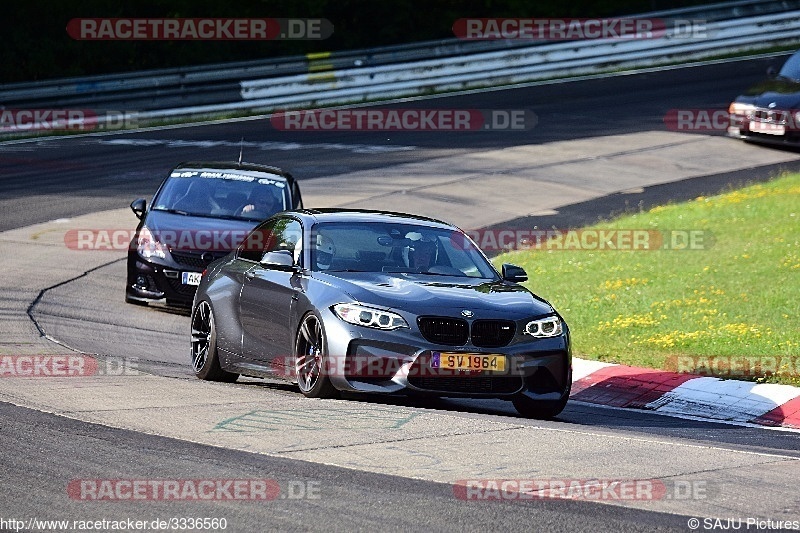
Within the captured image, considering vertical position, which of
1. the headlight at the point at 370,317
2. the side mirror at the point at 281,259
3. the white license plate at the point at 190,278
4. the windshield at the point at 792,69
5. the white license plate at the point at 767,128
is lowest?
the white license plate at the point at 190,278

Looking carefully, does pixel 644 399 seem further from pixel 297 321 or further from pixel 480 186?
pixel 480 186

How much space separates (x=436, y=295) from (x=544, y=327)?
0.79 metres

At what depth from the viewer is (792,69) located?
27.7 m

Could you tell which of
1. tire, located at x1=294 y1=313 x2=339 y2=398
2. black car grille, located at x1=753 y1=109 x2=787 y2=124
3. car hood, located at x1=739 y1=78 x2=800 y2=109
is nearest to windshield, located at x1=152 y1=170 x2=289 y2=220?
tire, located at x1=294 y1=313 x2=339 y2=398

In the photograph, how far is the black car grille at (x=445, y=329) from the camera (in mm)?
10070

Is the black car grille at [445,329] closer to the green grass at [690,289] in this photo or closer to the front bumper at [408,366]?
the front bumper at [408,366]

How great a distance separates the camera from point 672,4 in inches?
1681

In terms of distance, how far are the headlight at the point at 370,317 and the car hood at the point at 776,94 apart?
18.3m

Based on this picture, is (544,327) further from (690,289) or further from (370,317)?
(690,289)

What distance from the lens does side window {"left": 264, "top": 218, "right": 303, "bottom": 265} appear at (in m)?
11.4

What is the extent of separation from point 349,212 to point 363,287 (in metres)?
1.55

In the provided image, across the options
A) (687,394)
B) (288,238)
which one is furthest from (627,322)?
(288,238)

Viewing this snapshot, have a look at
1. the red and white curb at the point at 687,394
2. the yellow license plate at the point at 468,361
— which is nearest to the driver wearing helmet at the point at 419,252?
the yellow license plate at the point at 468,361

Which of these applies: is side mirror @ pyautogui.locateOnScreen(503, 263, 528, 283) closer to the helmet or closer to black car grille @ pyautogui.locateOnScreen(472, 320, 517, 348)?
black car grille @ pyautogui.locateOnScreen(472, 320, 517, 348)
